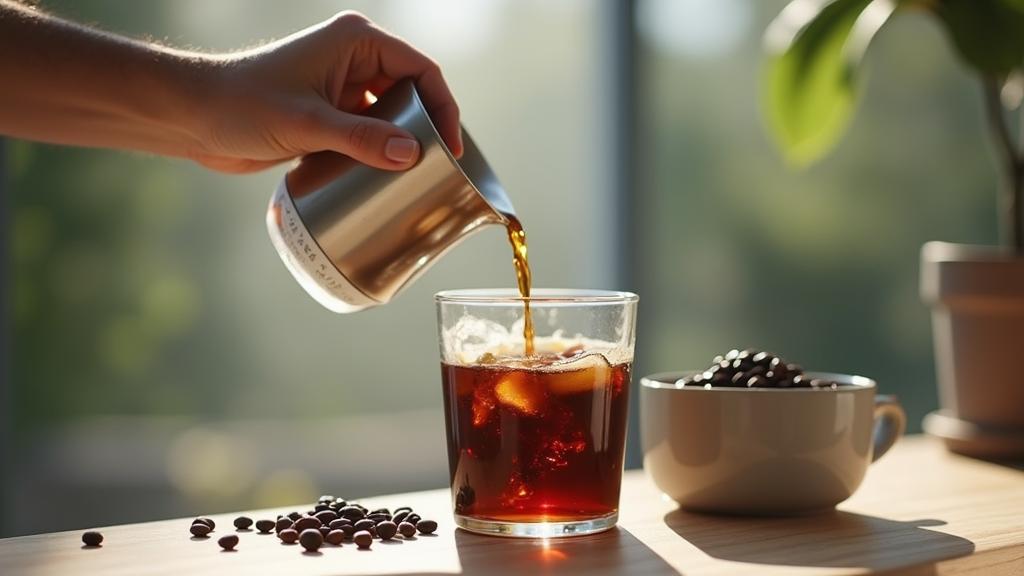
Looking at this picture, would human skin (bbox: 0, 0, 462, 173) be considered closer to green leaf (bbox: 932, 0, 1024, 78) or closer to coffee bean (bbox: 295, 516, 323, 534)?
coffee bean (bbox: 295, 516, 323, 534)

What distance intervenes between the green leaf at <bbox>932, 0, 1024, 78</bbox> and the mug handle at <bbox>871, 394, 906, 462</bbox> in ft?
2.20

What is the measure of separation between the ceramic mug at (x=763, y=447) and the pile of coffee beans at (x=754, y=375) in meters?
0.03

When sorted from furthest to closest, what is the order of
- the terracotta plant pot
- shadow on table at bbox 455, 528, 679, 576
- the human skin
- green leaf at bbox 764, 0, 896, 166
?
green leaf at bbox 764, 0, 896, 166
the terracotta plant pot
the human skin
shadow on table at bbox 455, 528, 679, 576

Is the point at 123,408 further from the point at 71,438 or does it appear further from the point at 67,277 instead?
the point at 67,277

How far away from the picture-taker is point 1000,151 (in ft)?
6.03

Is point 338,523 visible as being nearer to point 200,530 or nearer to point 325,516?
point 325,516

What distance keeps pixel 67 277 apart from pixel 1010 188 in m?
1.82

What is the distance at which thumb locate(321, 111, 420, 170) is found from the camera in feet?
3.54

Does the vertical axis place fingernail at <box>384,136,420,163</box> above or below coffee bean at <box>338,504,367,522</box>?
above

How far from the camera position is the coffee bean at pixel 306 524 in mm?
1106

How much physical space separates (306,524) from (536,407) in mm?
263

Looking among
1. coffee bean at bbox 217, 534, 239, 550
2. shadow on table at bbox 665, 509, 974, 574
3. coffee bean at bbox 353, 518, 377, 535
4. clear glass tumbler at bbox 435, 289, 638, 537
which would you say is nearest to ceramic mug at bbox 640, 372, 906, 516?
shadow on table at bbox 665, 509, 974, 574

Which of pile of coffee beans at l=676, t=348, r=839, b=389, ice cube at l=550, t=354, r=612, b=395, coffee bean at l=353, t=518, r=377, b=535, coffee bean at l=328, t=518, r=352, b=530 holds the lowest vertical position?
coffee bean at l=353, t=518, r=377, b=535

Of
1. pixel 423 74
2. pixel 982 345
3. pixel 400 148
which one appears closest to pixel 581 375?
pixel 400 148
